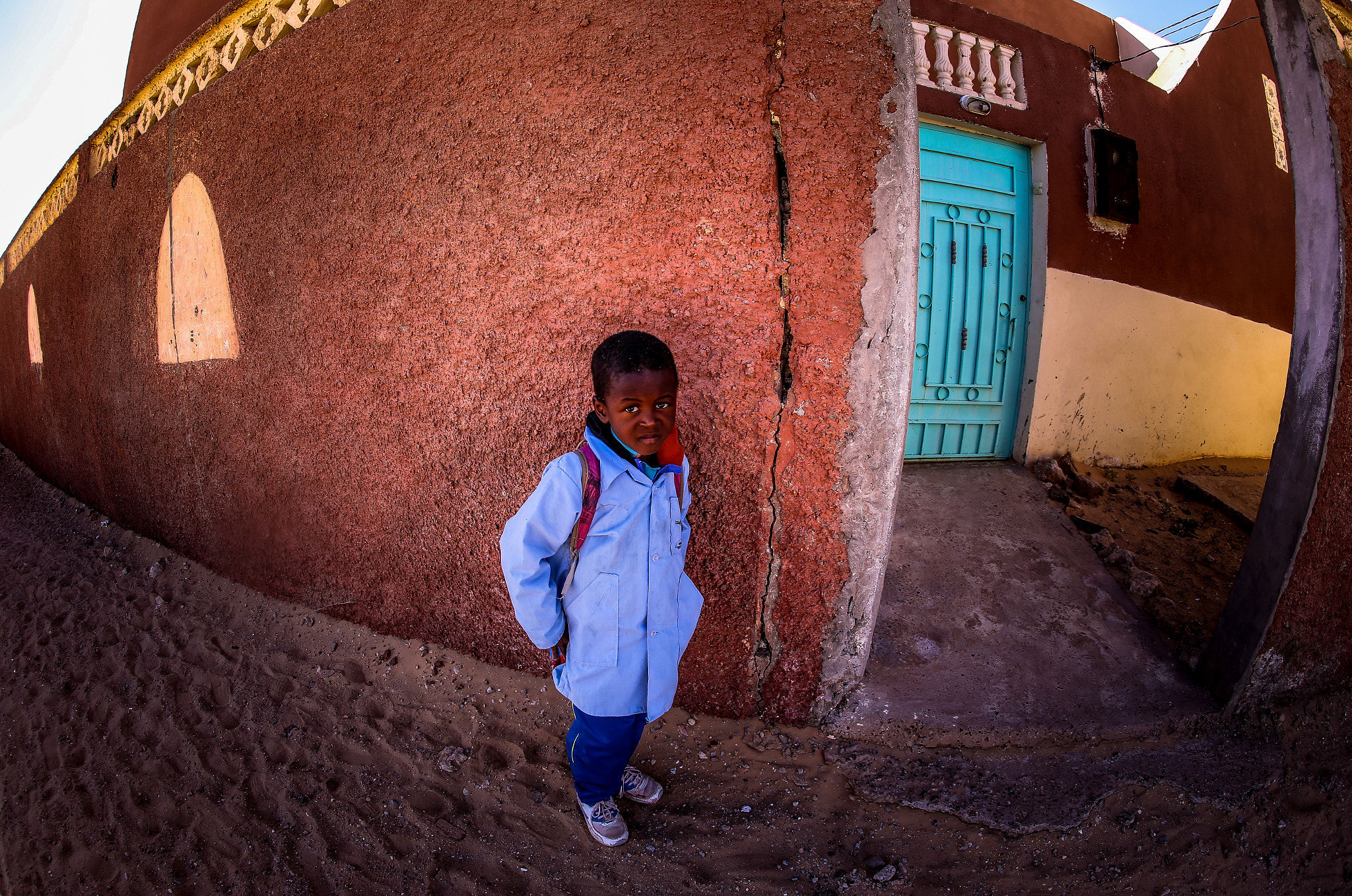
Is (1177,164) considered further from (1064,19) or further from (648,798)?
(648,798)

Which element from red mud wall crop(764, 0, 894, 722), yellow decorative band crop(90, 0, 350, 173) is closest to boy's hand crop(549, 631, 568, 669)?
red mud wall crop(764, 0, 894, 722)

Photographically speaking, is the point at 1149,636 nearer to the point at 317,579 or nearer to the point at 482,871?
the point at 482,871

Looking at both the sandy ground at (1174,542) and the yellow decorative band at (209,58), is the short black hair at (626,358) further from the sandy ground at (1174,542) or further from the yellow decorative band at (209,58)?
the sandy ground at (1174,542)

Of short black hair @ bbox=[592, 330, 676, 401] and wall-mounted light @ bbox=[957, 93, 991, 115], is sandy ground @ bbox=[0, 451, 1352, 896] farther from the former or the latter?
wall-mounted light @ bbox=[957, 93, 991, 115]

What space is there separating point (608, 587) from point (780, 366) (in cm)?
92

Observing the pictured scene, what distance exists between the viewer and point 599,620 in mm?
1544

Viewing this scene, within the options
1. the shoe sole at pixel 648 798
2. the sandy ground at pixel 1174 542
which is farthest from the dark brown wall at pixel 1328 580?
the shoe sole at pixel 648 798

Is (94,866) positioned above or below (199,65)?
below

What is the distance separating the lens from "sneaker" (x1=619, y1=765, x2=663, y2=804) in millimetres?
1880

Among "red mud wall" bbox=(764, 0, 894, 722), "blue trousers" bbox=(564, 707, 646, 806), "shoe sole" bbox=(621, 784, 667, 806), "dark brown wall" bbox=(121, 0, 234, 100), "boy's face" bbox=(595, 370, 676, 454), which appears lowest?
"shoe sole" bbox=(621, 784, 667, 806)

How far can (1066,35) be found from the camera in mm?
5027

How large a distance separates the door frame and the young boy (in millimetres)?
3320

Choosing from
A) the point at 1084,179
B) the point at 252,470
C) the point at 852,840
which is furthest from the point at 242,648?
the point at 1084,179

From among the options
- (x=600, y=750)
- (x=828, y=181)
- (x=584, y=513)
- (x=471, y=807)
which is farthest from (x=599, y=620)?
(x=828, y=181)
